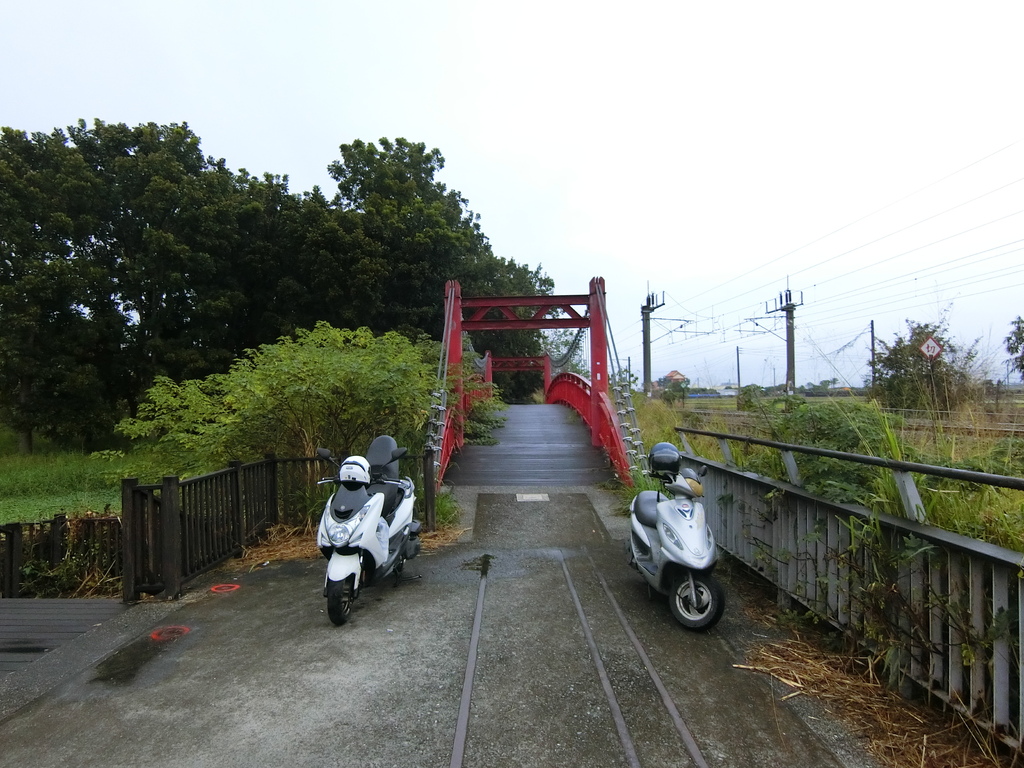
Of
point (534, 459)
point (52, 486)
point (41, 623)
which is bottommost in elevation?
point (52, 486)

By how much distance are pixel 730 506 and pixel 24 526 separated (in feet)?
26.2

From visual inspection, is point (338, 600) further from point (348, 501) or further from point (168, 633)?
point (168, 633)

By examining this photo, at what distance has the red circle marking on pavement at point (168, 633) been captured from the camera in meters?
3.89

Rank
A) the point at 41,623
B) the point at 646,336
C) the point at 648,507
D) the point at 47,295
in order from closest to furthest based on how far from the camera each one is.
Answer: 1. the point at 648,507
2. the point at 41,623
3. the point at 47,295
4. the point at 646,336

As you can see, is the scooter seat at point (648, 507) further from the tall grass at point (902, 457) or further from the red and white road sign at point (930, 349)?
the red and white road sign at point (930, 349)

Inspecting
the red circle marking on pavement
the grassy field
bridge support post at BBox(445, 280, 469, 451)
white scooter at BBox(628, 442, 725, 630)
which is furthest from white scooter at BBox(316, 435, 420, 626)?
the grassy field

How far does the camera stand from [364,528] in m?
4.20

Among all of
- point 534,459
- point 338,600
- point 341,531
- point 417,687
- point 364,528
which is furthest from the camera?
point 534,459

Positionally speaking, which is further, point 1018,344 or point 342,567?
point 1018,344

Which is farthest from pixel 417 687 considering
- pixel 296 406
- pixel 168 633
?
pixel 296 406

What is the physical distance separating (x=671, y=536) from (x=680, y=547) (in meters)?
0.11

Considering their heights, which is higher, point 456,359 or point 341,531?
point 456,359

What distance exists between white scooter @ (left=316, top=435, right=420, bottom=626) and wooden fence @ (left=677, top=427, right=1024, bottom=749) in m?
2.71

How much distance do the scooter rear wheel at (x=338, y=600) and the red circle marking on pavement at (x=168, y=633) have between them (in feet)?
3.10
